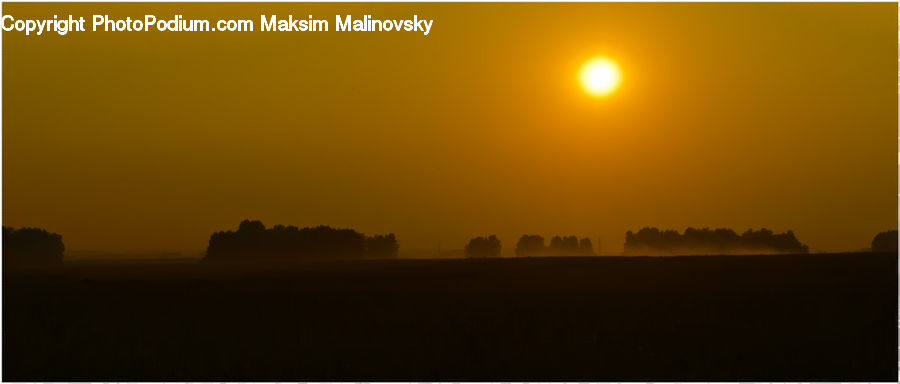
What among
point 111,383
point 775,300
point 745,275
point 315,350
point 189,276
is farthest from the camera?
point 189,276

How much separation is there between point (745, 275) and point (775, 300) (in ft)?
41.4

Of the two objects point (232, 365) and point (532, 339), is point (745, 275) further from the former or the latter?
point (232, 365)

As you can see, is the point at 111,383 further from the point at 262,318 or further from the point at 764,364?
the point at 764,364

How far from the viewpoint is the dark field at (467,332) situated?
2409 centimetres

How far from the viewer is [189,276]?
54875 mm

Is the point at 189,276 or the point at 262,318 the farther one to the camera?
the point at 189,276

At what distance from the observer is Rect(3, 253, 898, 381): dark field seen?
24.1m

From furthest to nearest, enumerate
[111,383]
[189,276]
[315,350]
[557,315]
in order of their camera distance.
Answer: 1. [189,276]
2. [557,315]
3. [315,350]
4. [111,383]

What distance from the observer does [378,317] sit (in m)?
31.5

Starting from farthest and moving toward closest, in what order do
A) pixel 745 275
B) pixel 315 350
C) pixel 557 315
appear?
pixel 745 275 → pixel 557 315 → pixel 315 350

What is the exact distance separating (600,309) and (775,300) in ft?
18.2

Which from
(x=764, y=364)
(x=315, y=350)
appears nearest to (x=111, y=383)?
(x=315, y=350)

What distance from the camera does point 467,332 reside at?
2797cm

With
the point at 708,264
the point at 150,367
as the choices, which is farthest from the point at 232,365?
the point at 708,264
